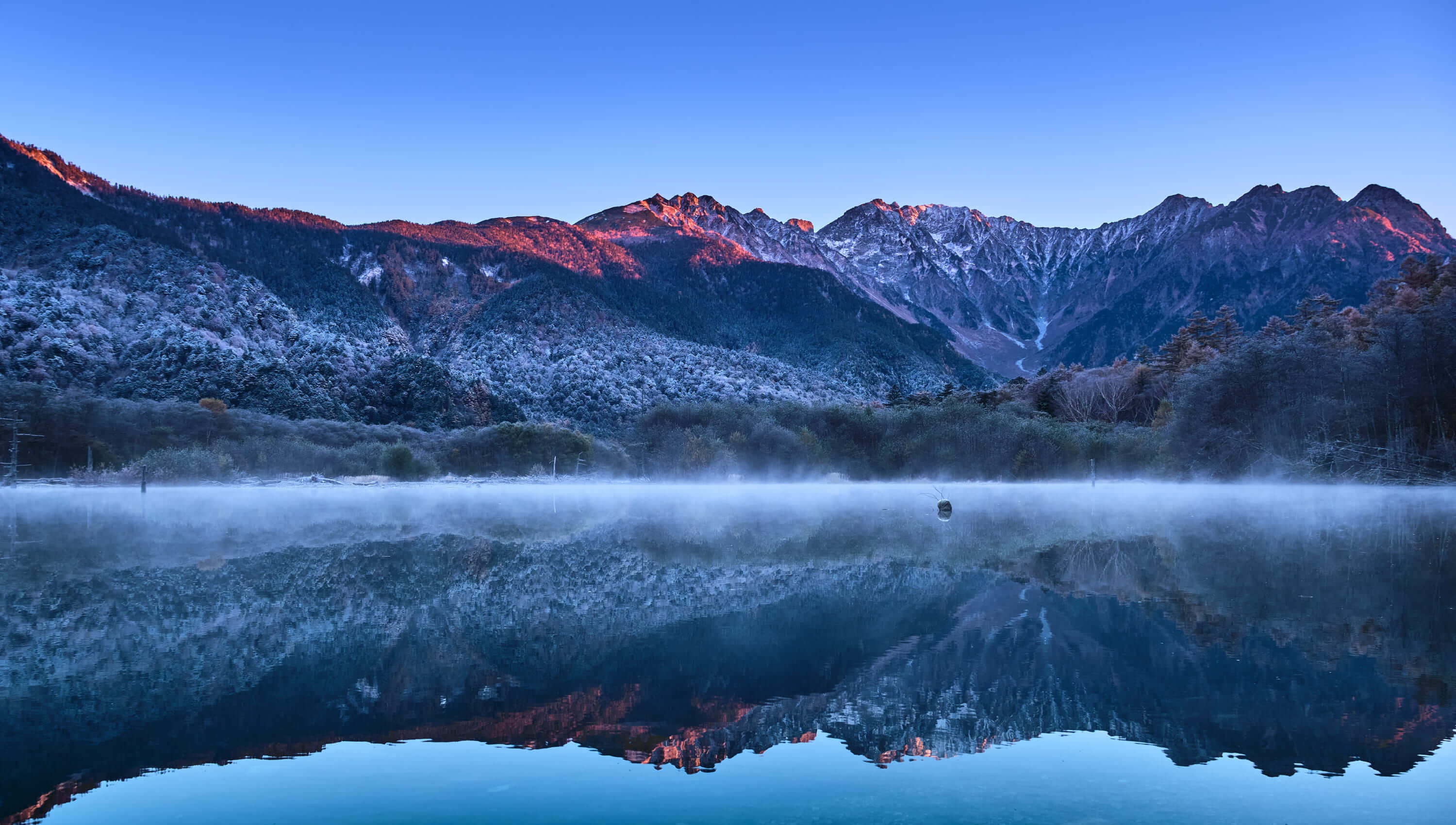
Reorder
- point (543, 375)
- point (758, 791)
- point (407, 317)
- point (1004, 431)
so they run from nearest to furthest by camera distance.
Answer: point (758, 791)
point (1004, 431)
point (543, 375)
point (407, 317)

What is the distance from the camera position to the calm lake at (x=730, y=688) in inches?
224

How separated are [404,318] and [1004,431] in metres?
81.3

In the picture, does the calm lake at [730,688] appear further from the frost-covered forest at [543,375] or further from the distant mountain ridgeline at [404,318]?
the distant mountain ridgeline at [404,318]

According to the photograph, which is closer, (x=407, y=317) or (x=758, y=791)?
(x=758, y=791)

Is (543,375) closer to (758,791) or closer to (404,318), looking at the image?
(404,318)

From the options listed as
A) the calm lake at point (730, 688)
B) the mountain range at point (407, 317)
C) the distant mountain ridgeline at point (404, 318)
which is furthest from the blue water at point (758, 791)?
the mountain range at point (407, 317)

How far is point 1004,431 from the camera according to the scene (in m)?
67.4

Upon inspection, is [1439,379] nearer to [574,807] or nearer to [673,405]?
[574,807]

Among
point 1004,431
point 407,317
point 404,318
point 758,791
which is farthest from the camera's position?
point 407,317

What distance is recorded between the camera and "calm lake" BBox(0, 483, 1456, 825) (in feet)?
18.7

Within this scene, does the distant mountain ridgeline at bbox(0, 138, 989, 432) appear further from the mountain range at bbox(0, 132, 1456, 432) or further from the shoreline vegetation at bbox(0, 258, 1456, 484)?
the shoreline vegetation at bbox(0, 258, 1456, 484)

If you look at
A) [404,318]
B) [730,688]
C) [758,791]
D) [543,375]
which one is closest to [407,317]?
[404,318]

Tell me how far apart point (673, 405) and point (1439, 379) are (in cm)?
5265

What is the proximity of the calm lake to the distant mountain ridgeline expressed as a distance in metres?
68.0
